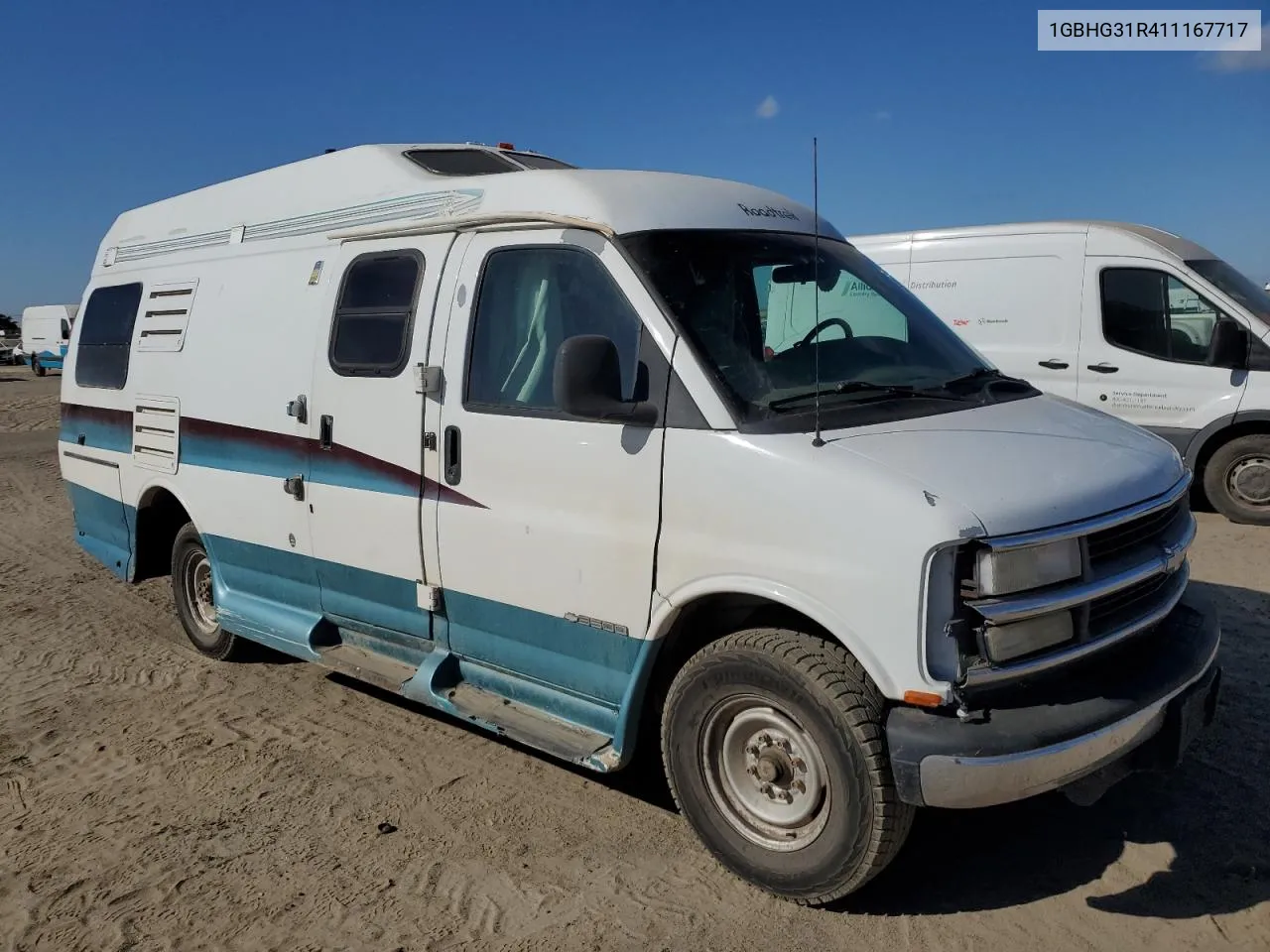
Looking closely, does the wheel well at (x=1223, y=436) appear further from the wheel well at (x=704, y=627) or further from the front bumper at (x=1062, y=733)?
the wheel well at (x=704, y=627)

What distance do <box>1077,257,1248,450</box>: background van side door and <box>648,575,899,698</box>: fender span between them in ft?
23.8

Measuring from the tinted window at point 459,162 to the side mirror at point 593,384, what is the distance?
6.05 ft

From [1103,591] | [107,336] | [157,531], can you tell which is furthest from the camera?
[107,336]

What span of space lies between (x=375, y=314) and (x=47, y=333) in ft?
142

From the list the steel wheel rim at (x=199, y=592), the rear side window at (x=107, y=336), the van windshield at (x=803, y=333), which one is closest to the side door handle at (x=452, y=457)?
the van windshield at (x=803, y=333)

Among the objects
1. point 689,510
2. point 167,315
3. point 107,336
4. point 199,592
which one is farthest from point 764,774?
point 107,336

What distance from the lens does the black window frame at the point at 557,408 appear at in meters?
3.68

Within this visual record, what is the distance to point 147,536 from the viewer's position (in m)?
6.68

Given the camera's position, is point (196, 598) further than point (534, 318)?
Yes

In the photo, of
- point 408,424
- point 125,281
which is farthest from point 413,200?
point 125,281

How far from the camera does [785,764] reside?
11.4ft

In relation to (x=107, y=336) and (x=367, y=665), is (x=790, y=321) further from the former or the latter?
(x=107, y=336)

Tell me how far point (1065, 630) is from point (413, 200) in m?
3.37

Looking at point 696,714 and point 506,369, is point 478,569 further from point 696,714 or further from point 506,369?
point 696,714
